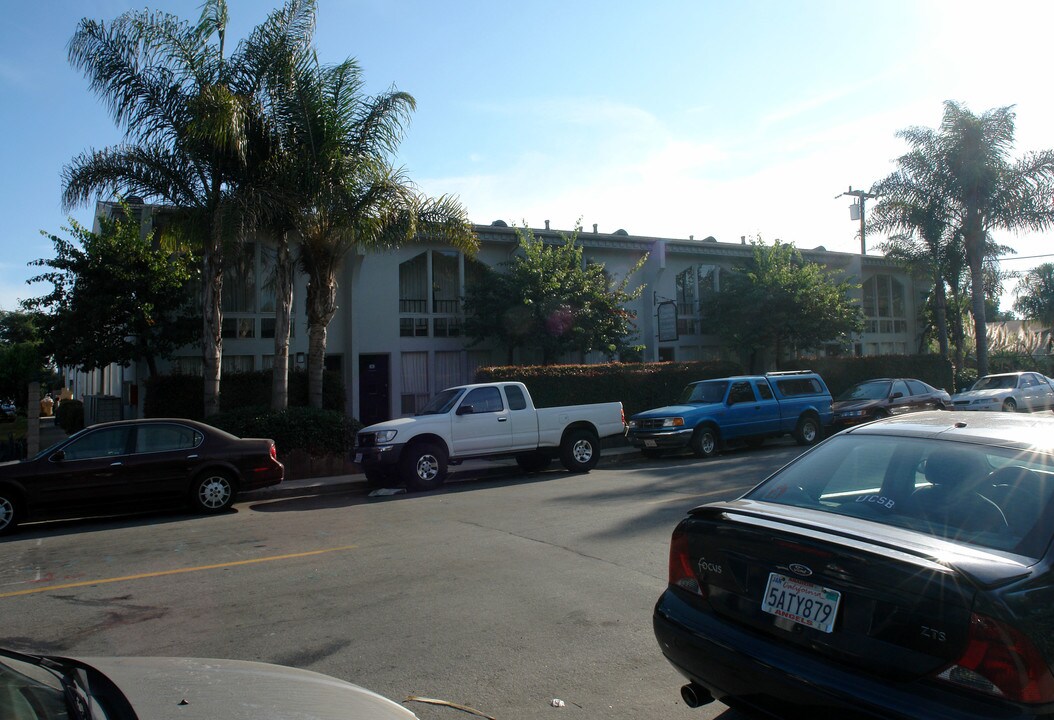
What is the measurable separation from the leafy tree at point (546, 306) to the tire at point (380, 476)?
25.9 feet

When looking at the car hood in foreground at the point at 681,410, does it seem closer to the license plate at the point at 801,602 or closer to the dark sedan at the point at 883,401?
the dark sedan at the point at 883,401

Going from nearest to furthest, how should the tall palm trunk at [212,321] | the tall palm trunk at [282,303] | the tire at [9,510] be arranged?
1. the tire at [9,510]
2. the tall palm trunk at [212,321]
3. the tall palm trunk at [282,303]

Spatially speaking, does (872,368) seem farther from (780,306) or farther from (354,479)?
(354,479)

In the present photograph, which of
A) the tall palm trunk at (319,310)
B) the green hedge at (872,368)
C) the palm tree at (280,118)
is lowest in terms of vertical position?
the green hedge at (872,368)

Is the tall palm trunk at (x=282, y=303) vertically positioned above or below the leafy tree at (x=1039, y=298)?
below

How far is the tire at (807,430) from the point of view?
18.8 meters

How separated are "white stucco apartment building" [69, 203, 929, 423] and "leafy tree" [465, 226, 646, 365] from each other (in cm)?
98

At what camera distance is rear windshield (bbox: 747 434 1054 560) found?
3348mm

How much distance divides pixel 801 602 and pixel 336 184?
43.8 feet

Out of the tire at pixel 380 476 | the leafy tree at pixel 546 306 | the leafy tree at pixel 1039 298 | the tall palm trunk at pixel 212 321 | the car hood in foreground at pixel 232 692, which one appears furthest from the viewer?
the leafy tree at pixel 1039 298

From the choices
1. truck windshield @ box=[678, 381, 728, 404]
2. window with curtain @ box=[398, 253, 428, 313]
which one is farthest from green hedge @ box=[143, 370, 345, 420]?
truck windshield @ box=[678, 381, 728, 404]

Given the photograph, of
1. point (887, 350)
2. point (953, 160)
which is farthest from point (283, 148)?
point (887, 350)

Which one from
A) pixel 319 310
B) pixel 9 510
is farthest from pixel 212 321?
pixel 9 510

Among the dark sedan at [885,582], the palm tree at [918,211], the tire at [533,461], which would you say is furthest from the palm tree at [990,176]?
the dark sedan at [885,582]
